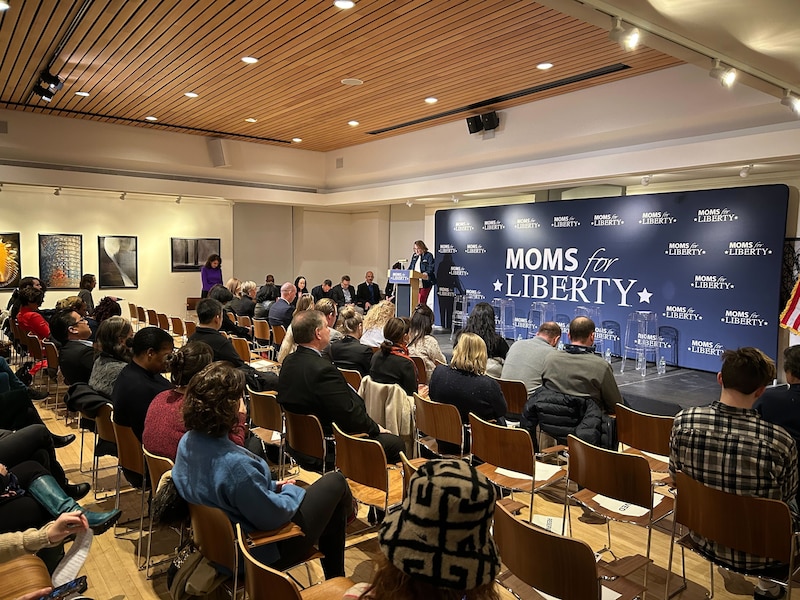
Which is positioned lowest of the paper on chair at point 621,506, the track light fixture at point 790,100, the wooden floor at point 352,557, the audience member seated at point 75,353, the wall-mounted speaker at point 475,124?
the wooden floor at point 352,557

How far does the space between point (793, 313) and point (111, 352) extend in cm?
726

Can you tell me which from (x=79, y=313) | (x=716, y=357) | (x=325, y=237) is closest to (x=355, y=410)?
(x=79, y=313)

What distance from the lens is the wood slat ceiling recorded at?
507 centimetres

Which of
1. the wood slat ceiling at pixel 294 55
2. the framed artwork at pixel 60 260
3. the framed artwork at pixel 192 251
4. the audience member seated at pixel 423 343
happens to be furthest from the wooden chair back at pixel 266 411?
the framed artwork at pixel 192 251

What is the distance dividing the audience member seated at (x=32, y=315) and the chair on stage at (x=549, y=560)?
6.24 metres

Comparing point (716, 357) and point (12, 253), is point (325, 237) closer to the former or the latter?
point (12, 253)

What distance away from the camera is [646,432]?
3.76m

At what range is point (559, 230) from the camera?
31.4 ft

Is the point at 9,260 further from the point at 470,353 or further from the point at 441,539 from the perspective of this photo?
the point at 441,539

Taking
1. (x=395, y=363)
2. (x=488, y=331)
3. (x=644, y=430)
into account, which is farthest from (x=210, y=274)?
(x=644, y=430)

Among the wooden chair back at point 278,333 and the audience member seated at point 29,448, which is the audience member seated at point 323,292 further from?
the audience member seated at point 29,448

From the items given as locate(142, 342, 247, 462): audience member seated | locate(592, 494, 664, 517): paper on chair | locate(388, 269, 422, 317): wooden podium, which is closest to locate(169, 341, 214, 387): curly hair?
locate(142, 342, 247, 462): audience member seated

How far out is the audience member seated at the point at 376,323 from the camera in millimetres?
5707

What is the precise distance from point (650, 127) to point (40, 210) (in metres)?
10.9
